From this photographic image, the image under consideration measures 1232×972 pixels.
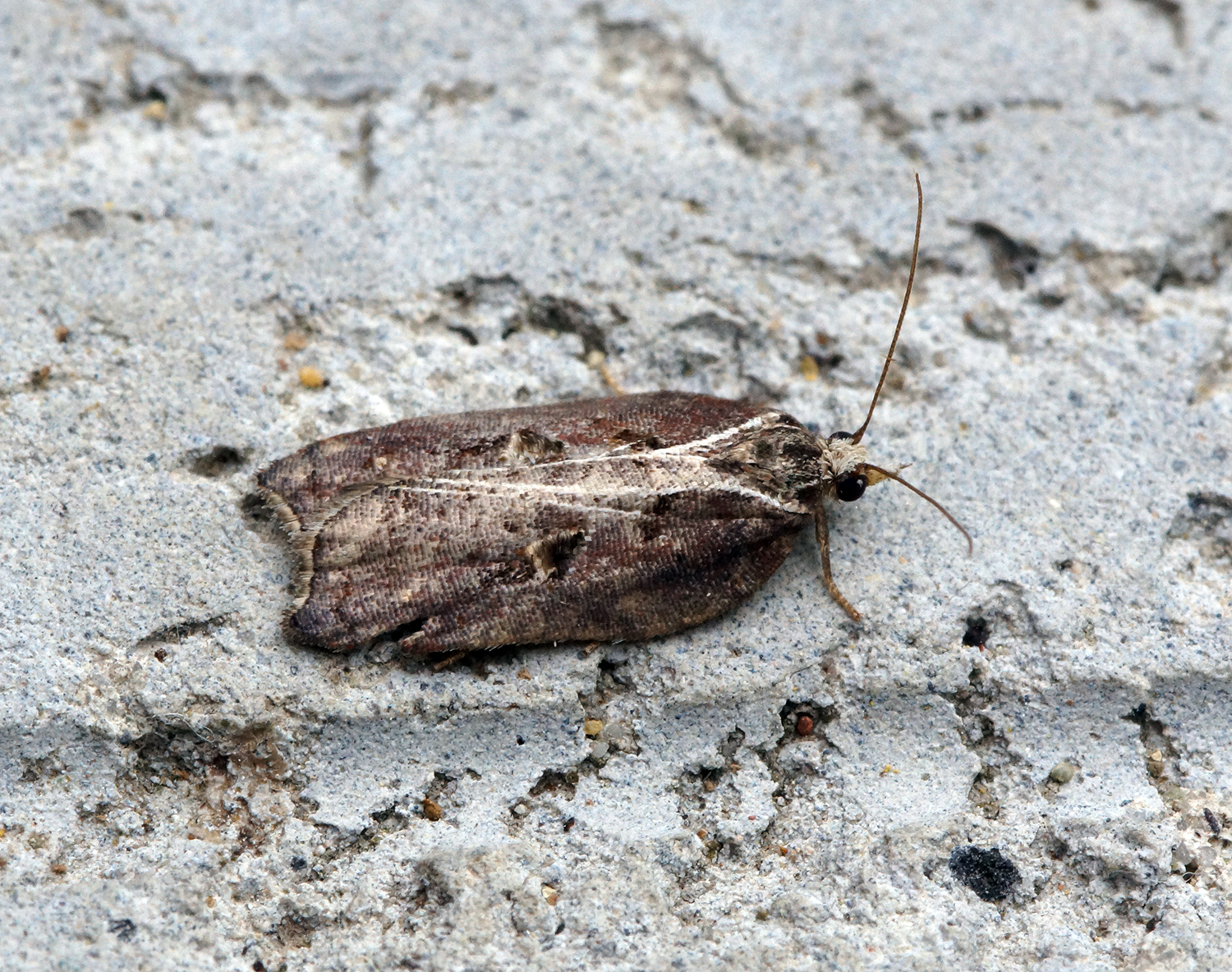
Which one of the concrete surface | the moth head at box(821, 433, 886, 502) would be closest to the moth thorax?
the moth head at box(821, 433, 886, 502)

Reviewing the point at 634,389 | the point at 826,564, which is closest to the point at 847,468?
the point at 826,564

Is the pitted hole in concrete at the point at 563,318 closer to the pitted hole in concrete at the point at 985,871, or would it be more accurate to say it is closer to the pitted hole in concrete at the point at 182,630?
the pitted hole in concrete at the point at 182,630

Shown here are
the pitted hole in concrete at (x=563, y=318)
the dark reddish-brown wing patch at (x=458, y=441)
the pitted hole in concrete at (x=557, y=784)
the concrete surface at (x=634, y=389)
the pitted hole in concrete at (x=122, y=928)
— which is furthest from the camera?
the pitted hole in concrete at (x=563, y=318)

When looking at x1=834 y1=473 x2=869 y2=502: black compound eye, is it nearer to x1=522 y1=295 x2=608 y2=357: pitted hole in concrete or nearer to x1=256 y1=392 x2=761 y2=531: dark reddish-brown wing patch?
x1=256 y1=392 x2=761 y2=531: dark reddish-brown wing patch

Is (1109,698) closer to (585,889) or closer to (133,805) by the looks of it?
(585,889)

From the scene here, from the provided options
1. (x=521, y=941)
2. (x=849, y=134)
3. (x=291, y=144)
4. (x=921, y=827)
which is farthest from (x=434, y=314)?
(x=921, y=827)

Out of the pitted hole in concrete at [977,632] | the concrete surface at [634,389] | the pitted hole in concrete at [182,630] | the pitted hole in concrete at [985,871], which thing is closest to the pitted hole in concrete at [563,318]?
the concrete surface at [634,389]

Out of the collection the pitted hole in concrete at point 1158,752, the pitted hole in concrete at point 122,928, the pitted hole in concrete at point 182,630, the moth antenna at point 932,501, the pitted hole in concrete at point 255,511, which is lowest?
the pitted hole in concrete at point 122,928

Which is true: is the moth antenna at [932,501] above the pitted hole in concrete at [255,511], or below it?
above

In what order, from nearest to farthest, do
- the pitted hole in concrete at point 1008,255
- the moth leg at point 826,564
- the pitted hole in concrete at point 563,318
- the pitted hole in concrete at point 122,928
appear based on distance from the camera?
the pitted hole in concrete at point 122,928
the moth leg at point 826,564
the pitted hole in concrete at point 563,318
the pitted hole in concrete at point 1008,255
